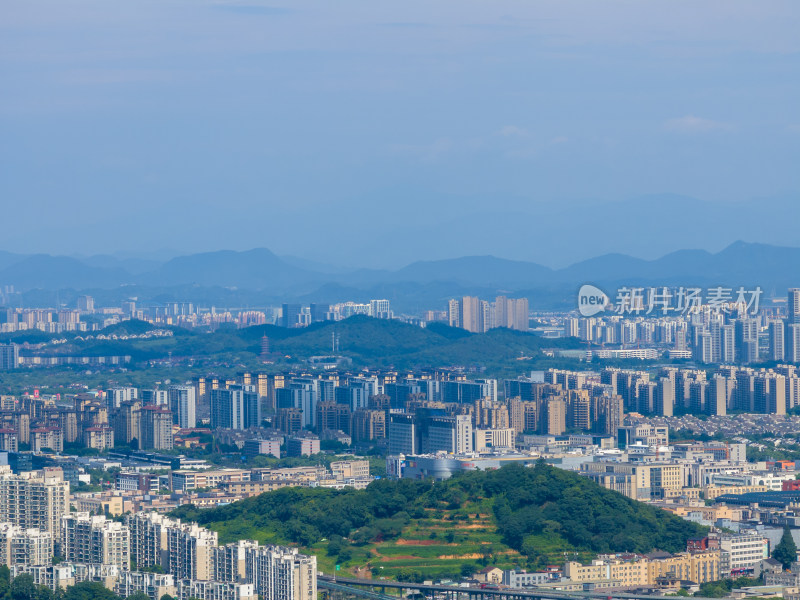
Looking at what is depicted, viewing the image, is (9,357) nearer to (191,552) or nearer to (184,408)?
(184,408)

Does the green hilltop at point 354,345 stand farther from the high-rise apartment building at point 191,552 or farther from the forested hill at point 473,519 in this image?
the high-rise apartment building at point 191,552

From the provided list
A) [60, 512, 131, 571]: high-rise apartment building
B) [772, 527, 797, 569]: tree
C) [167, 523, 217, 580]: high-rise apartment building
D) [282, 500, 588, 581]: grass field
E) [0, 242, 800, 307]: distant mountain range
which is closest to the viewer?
[167, 523, 217, 580]: high-rise apartment building

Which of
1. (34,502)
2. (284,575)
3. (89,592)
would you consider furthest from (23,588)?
(34,502)

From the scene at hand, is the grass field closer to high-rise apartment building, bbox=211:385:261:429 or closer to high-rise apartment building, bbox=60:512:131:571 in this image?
high-rise apartment building, bbox=60:512:131:571

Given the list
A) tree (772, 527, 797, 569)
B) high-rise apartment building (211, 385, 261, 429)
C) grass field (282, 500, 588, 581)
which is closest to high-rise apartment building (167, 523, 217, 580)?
grass field (282, 500, 588, 581)

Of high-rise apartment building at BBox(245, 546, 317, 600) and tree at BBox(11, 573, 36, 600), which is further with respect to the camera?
tree at BBox(11, 573, 36, 600)

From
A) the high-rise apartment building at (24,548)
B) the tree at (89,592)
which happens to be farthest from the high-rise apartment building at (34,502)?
the tree at (89,592)

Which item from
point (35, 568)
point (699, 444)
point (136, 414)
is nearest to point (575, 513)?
point (35, 568)
